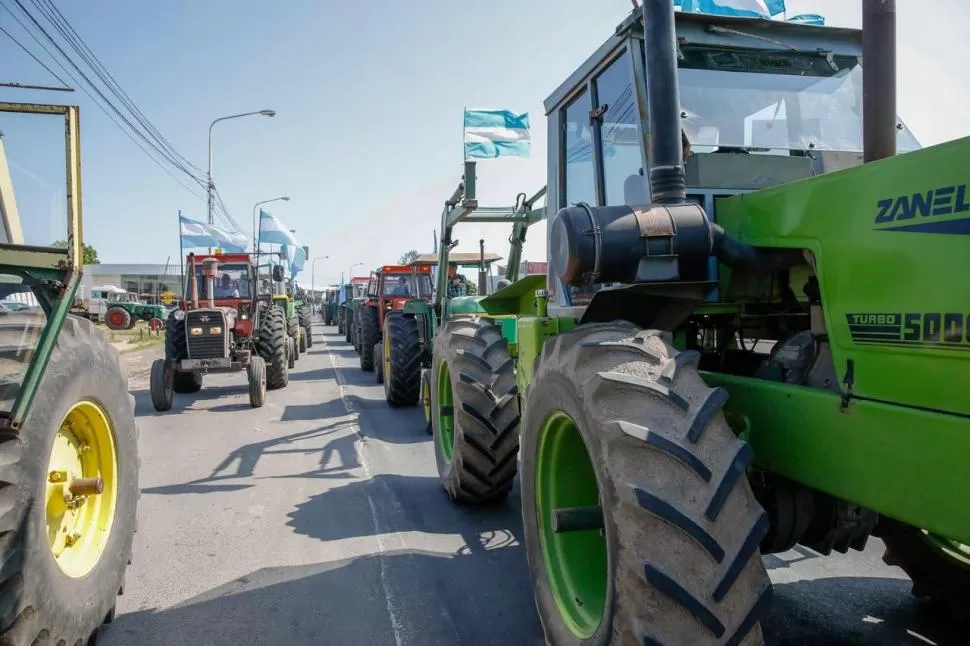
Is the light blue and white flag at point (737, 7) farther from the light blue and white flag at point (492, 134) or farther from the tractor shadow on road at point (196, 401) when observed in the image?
the tractor shadow on road at point (196, 401)

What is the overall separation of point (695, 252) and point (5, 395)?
2744 mm

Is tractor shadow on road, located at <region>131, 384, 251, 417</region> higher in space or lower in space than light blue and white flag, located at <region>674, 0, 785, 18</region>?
lower

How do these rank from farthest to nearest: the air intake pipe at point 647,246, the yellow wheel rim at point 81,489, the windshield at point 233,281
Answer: the windshield at point 233,281, the yellow wheel rim at point 81,489, the air intake pipe at point 647,246

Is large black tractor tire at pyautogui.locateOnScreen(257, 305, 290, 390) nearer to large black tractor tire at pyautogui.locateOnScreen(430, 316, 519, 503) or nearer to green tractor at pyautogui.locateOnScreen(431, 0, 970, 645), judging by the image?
large black tractor tire at pyautogui.locateOnScreen(430, 316, 519, 503)

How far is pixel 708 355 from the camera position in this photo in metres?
3.45

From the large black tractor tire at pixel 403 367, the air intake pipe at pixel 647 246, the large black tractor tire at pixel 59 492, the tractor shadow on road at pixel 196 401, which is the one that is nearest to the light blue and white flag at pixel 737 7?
the air intake pipe at pixel 647 246

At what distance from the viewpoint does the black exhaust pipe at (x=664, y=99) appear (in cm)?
267

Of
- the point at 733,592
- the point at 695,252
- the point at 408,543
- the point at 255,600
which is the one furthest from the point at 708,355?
the point at 255,600

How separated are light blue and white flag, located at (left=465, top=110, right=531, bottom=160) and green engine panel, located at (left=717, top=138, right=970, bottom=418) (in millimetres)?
4766

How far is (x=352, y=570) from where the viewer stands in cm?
415

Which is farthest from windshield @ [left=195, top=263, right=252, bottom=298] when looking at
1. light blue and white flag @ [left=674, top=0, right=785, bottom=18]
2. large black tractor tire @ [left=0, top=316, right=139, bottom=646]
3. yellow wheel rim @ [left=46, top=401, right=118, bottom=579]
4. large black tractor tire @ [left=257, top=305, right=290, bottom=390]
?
light blue and white flag @ [left=674, top=0, right=785, bottom=18]

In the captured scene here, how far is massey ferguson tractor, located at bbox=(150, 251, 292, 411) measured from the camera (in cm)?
1039

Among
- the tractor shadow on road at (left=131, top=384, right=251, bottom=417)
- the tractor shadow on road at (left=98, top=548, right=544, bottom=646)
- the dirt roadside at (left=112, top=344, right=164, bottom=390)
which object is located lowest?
the tractor shadow on road at (left=98, top=548, right=544, bottom=646)

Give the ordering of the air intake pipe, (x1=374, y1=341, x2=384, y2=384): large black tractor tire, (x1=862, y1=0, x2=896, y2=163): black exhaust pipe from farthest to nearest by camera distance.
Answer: (x1=374, y1=341, x2=384, y2=384): large black tractor tire
the air intake pipe
(x1=862, y1=0, x2=896, y2=163): black exhaust pipe
